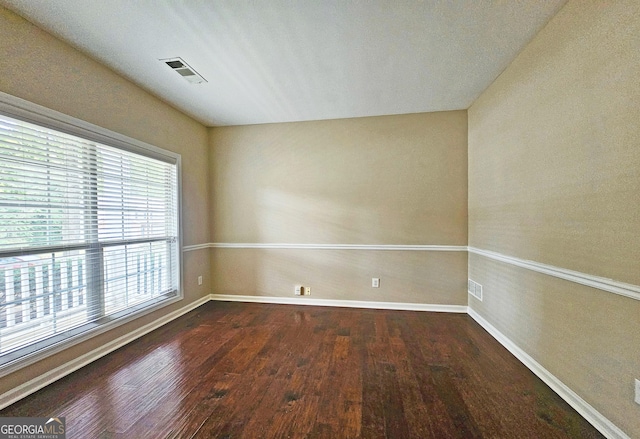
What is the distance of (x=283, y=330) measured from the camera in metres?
2.77

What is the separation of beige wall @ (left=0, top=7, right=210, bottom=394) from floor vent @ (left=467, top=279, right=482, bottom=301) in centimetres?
364

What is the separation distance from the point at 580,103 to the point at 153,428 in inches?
128

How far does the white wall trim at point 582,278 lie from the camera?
4.25ft

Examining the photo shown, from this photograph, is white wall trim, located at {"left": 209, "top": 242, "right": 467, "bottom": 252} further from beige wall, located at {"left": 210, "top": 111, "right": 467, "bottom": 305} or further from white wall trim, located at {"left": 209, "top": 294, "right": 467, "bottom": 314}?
white wall trim, located at {"left": 209, "top": 294, "right": 467, "bottom": 314}

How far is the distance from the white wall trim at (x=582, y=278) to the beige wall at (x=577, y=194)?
0.12 ft

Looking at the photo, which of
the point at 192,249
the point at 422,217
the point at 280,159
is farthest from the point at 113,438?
the point at 422,217

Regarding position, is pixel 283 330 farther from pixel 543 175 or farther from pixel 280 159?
pixel 543 175

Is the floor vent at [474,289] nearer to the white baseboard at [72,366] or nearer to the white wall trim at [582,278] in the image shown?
the white wall trim at [582,278]

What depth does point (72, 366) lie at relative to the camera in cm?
202

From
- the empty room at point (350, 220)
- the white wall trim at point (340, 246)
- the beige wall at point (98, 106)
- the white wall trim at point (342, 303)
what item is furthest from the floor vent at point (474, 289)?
the beige wall at point (98, 106)

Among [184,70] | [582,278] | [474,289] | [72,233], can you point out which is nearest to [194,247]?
[72,233]

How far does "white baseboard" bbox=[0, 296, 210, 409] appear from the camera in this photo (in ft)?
5.48

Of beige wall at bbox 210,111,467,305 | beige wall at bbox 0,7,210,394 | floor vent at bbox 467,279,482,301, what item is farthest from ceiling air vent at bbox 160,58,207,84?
floor vent at bbox 467,279,482,301

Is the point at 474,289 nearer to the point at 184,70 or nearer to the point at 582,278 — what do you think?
the point at 582,278
